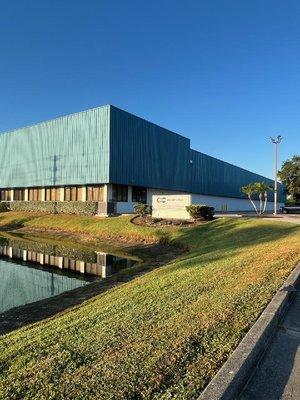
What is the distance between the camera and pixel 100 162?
38.1 m

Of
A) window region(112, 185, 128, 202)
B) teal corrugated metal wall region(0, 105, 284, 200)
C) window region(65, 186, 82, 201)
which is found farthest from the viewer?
window region(65, 186, 82, 201)

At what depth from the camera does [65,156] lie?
1674 inches

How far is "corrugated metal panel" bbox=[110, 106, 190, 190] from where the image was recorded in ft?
126

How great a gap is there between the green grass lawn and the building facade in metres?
27.9

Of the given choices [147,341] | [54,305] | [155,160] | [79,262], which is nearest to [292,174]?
[155,160]

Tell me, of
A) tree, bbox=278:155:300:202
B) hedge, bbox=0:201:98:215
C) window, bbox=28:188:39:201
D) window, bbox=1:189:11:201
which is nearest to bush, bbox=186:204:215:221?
hedge, bbox=0:201:98:215

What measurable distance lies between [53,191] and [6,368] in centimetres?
4137

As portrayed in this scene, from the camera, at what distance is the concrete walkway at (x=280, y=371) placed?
155 inches

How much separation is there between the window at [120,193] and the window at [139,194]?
1.32m

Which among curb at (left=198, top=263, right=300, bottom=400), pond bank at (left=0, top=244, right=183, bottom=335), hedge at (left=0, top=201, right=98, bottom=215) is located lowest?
pond bank at (left=0, top=244, right=183, bottom=335)

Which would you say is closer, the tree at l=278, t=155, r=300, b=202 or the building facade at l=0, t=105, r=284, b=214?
the building facade at l=0, t=105, r=284, b=214

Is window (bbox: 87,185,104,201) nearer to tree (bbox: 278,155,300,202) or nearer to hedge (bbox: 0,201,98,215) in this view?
hedge (bbox: 0,201,98,215)

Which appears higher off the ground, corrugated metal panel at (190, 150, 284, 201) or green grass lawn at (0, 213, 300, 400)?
corrugated metal panel at (190, 150, 284, 201)

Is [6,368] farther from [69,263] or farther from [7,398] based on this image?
[69,263]
